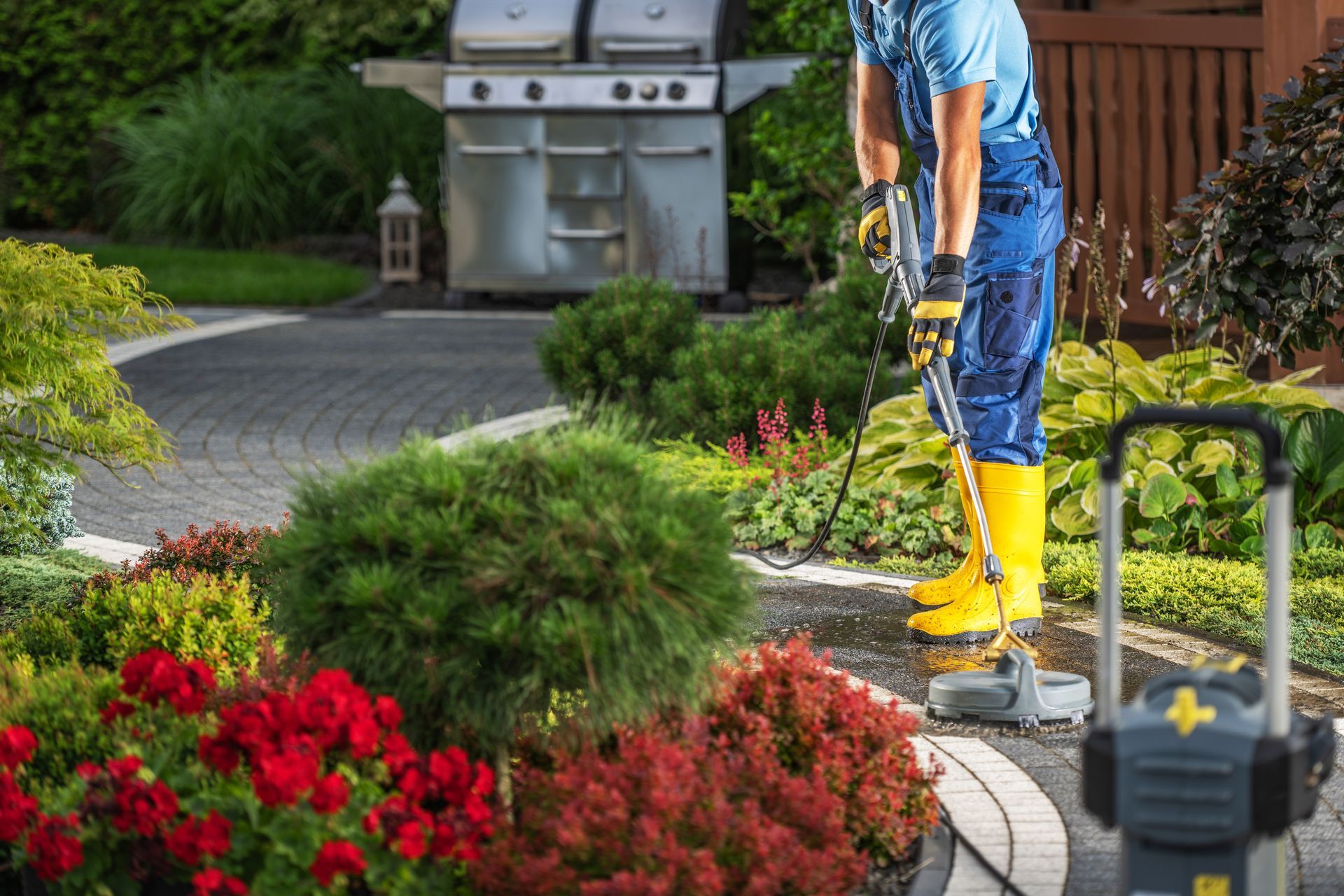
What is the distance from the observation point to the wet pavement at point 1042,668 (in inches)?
133

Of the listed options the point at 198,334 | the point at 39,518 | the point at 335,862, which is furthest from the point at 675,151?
the point at 335,862

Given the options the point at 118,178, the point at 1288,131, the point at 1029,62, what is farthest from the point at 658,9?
the point at 1029,62

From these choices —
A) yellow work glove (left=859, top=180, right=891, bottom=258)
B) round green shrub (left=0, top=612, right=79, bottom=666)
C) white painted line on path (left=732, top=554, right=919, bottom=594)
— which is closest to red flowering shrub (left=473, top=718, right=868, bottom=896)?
round green shrub (left=0, top=612, right=79, bottom=666)

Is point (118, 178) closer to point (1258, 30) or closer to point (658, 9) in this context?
point (658, 9)

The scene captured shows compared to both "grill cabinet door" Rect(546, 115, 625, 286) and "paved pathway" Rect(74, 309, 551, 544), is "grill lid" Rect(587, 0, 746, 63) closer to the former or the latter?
"grill cabinet door" Rect(546, 115, 625, 286)

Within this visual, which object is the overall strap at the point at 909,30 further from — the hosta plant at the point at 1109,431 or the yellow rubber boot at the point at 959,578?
the hosta plant at the point at 1109,431

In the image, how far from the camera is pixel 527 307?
1462cm

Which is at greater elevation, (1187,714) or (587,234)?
(587,234)

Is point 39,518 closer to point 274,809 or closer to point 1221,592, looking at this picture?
point 274,809

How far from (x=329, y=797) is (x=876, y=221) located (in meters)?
2.72

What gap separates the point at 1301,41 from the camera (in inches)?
285

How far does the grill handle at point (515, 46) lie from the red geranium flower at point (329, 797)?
11.1m

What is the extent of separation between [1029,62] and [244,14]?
14.8m

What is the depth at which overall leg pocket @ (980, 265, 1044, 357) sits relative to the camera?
481cm
